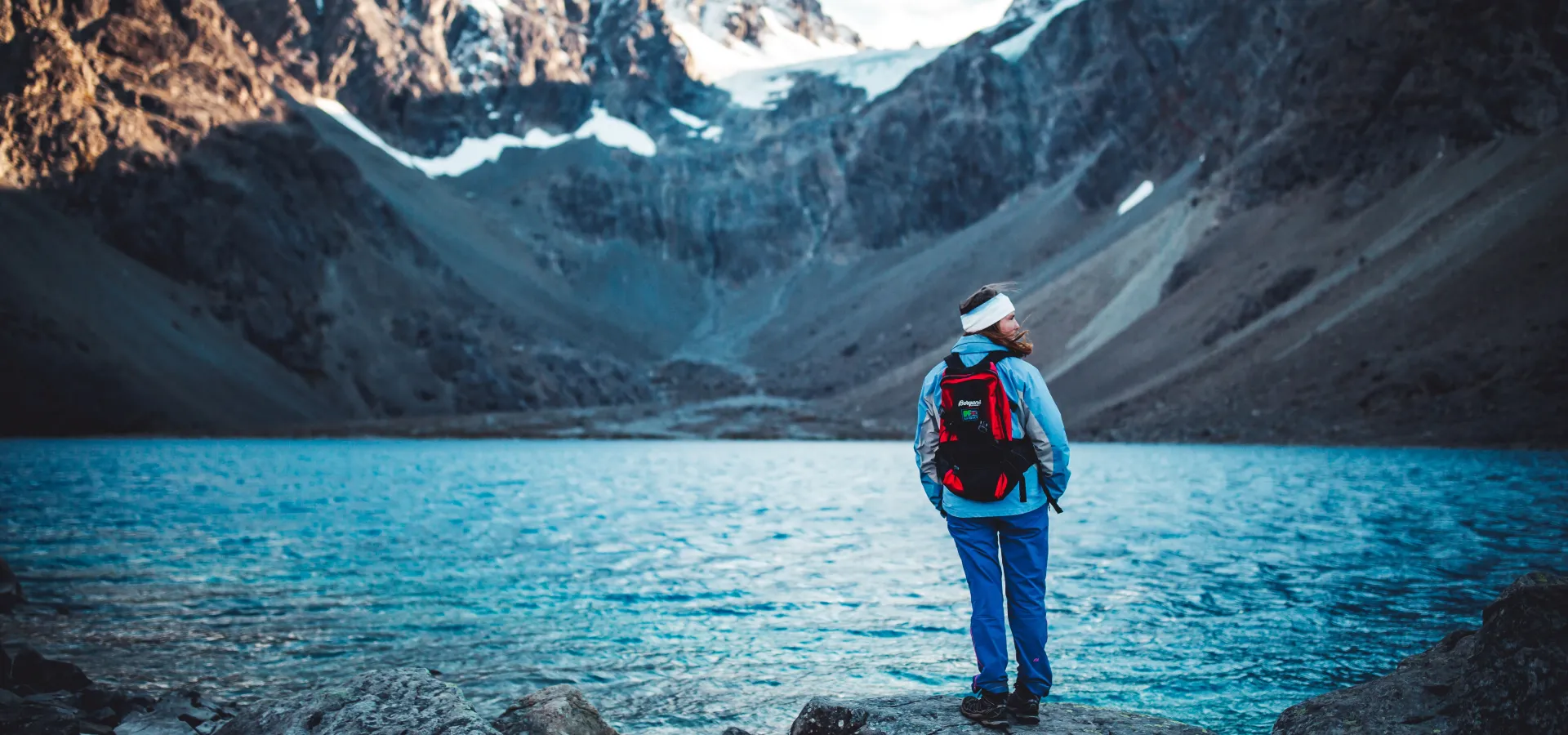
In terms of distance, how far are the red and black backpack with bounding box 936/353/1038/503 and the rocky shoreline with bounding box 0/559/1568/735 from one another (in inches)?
62.5

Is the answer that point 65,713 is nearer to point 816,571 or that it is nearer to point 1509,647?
point 1509,647

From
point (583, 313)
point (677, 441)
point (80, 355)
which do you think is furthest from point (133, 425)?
point (583, 313)

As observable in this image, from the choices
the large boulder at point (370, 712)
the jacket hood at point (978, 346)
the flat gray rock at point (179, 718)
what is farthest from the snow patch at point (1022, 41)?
the large boulder at point (370, 712)

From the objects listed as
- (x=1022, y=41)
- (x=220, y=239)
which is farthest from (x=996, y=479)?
(x=1022, y=41)

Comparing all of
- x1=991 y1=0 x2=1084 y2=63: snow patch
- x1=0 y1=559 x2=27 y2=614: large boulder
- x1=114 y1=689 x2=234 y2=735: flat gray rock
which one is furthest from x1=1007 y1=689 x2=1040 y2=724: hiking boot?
x1=991 y1=0 x2=1084 y2=63: snow patch

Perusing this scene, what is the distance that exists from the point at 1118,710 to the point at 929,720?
4.87 feet

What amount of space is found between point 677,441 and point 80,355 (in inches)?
2384

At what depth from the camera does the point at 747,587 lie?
1958cm

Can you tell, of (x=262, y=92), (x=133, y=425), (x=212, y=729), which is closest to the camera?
(x=212, y=729)

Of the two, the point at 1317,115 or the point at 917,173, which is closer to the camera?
the point at 1317,115

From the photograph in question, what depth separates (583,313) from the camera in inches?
7234

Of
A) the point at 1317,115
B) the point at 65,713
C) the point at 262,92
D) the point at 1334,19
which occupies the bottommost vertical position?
the point at 65,713

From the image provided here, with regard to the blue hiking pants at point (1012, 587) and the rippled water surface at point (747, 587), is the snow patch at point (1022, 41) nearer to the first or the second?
the rippled water surface at point (747, 587)

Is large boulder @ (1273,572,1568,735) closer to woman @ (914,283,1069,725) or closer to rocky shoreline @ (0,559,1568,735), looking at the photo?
rocky shoreline @ (0,559,1568,735)
